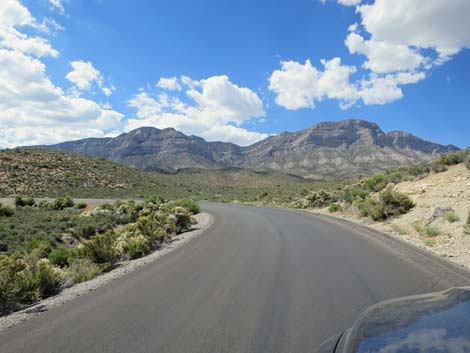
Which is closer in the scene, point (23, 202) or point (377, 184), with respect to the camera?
point (377, 184)

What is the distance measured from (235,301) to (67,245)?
1607 centimetres

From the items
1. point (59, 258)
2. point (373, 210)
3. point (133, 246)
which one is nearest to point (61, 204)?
point (59, 258)

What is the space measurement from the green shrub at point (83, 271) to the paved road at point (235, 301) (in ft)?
4.27

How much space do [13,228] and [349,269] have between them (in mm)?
21542

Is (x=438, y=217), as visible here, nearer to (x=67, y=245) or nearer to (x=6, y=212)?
(x=67, y=245)

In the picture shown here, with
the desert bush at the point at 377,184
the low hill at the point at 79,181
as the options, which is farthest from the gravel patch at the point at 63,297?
the low hill at the point at 79,181

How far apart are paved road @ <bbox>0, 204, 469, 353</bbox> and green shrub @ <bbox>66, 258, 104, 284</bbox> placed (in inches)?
51.3

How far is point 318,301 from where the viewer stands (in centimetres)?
574

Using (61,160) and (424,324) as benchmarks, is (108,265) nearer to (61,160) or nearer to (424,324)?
(424,324)

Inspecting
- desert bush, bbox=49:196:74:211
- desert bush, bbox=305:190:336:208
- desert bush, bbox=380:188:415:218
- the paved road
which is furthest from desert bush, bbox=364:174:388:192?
desert bush, bbox=49:196:74:211

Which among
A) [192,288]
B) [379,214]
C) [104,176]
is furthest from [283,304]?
[104,176]

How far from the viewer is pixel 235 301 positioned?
5.88 metres

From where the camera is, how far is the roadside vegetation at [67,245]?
22.9ft

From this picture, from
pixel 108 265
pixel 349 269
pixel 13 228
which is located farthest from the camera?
pixel 13 228
